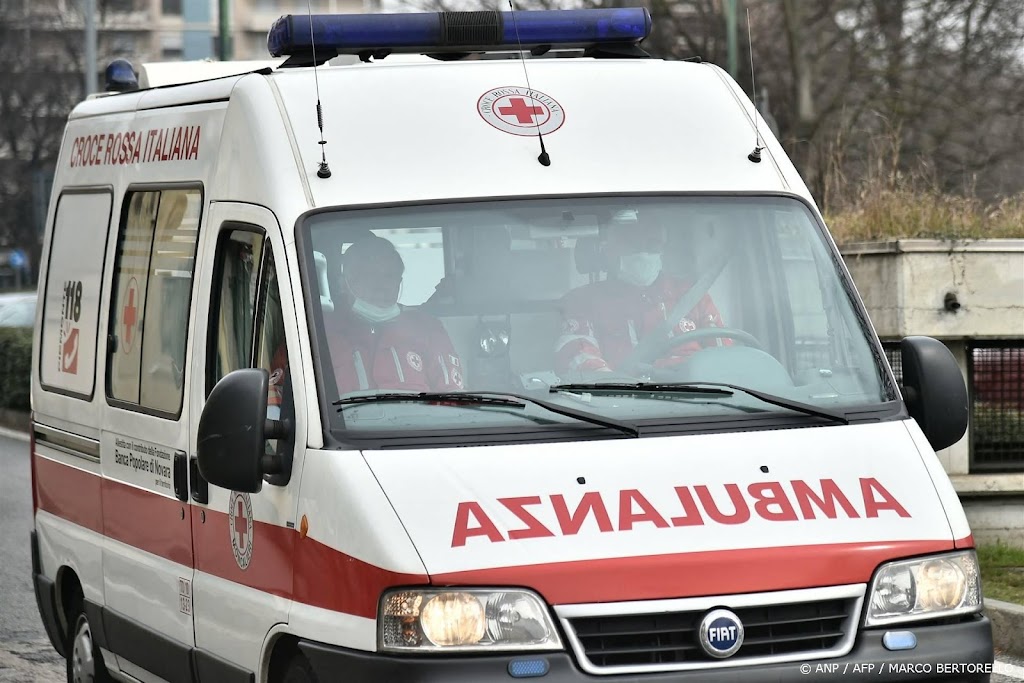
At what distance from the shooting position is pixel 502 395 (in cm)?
507

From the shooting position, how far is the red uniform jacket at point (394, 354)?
5.10 meters

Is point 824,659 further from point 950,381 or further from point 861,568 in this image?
point 950,381

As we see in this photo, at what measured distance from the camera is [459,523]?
4586mm

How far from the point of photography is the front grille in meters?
4.50

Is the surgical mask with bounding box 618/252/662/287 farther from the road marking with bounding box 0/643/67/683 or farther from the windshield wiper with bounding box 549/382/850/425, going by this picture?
the road marking with bounding box 0/643/67/683

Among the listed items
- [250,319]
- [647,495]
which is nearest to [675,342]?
[647,495]

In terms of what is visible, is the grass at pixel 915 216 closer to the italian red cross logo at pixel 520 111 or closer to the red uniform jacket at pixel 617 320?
the italian red cross logo at pixel 520 111

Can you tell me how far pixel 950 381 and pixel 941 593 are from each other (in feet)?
2.73

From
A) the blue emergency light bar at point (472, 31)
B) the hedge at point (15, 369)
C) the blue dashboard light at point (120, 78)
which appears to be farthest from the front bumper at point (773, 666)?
the hedge at point (15, 369)

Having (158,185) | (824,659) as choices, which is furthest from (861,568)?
(158,185)

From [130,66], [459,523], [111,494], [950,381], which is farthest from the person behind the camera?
[130,66]

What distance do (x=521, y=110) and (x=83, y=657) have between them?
2.96 metres

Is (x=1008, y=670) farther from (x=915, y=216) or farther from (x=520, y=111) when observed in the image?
(x=915, y=216)

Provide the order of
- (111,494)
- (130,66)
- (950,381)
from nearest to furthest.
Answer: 1. (950,381)
2. (111,494)
3. (130,66)
